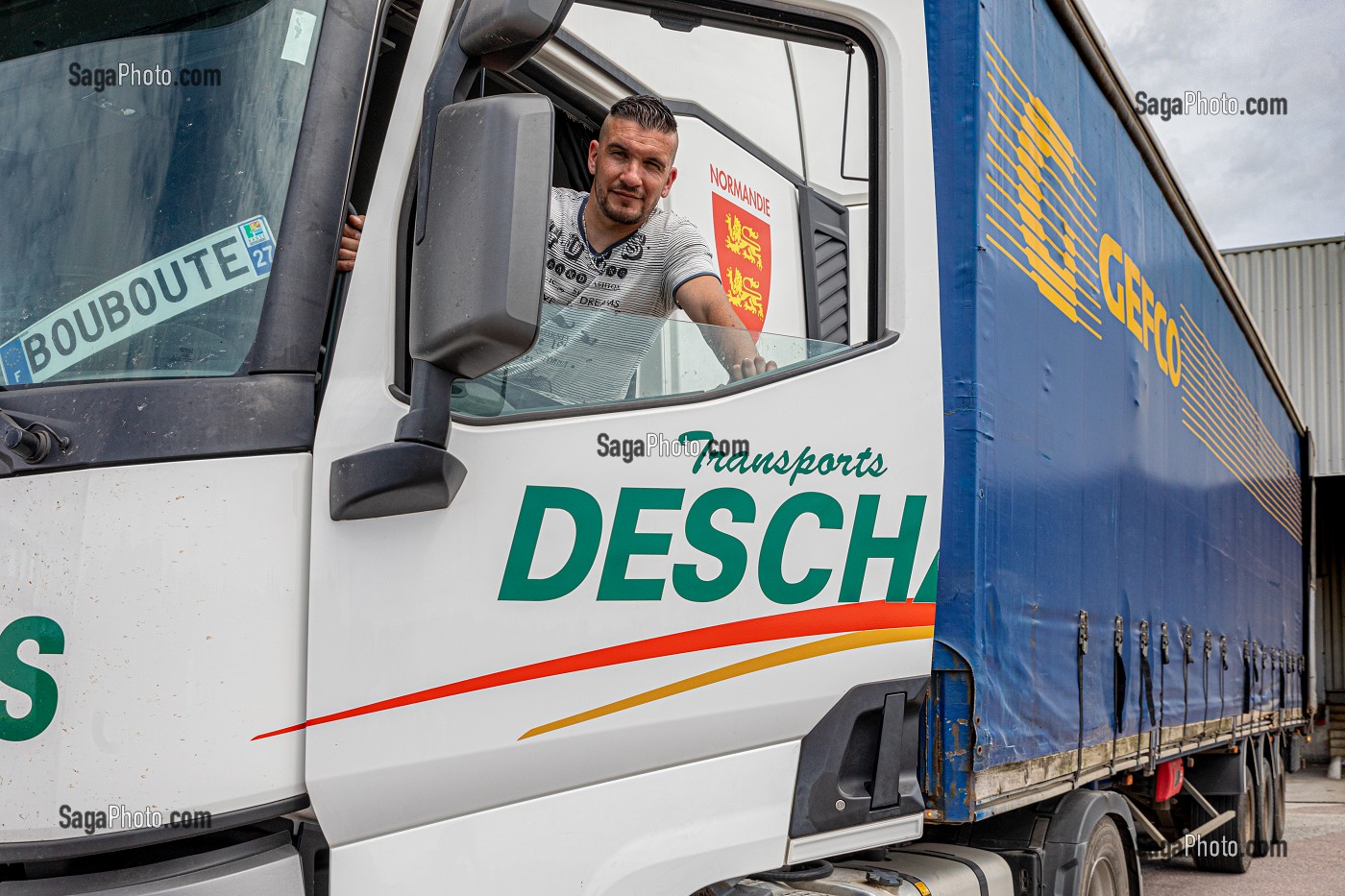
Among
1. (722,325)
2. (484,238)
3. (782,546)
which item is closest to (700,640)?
(782,546)

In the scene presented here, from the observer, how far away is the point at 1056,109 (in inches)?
146

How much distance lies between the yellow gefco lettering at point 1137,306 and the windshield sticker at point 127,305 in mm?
3153

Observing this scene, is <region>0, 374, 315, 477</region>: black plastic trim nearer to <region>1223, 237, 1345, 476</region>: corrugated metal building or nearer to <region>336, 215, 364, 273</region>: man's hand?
<region>336, 215, 364, 273</region>: man's hand

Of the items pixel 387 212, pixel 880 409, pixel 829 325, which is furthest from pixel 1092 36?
pixel 387 212

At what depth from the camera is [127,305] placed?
189cm

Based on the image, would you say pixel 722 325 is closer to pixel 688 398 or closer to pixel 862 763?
pixel 688 398

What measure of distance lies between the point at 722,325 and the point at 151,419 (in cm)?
114

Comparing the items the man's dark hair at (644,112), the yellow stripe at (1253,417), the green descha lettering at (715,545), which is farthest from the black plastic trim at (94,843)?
the yellow stripe at (1253,417)

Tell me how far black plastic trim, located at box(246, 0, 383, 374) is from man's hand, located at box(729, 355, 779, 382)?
81 centimetres

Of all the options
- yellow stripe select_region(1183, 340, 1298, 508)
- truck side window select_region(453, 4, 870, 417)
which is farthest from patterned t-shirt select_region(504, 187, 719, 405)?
yellow stripe select_region(1183, 340, 1298, 508)

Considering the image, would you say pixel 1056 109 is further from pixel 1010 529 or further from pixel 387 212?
pixel 387 212

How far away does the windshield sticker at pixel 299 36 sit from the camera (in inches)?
79.0

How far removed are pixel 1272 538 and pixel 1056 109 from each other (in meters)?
7.04

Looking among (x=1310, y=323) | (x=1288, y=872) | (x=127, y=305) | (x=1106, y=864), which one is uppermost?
(x=1310, y=323)
